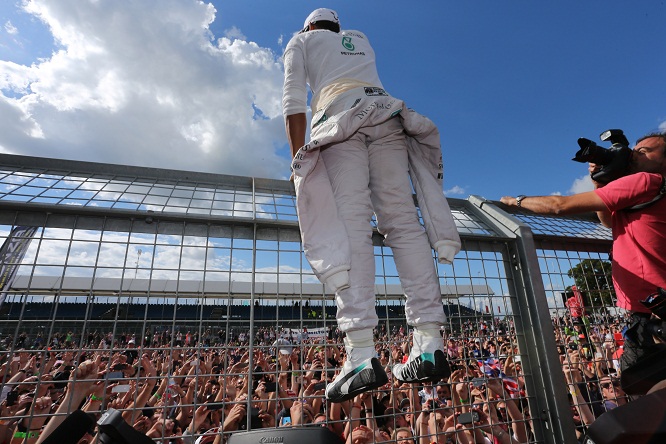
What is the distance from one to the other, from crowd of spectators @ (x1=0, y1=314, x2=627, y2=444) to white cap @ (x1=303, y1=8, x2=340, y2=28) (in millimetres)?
1813

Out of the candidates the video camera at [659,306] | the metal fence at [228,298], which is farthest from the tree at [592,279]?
the video camera at [659,306]

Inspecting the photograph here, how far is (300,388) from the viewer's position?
7.09 ft

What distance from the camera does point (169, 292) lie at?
1.92 meters

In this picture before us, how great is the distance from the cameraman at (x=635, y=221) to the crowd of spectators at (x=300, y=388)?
449 mm

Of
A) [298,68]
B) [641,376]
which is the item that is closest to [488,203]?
[298,68]

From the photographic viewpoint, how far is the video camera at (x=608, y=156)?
2.14 metres

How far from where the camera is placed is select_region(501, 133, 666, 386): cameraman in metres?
1.97

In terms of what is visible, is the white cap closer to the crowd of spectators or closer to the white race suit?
the white race suit

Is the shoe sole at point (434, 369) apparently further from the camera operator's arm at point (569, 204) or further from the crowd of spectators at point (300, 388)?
the camera operator's arm at point (569, 204)

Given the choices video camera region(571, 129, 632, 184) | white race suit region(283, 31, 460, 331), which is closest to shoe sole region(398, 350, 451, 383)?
white race suit region(283, 31, 460, 331)

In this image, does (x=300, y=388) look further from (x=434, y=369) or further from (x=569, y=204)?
(x=569, y=204)

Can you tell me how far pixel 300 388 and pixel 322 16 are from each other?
2199mm

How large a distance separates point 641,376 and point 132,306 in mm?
1969

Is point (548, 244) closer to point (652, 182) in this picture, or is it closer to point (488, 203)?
point (488, 203)
